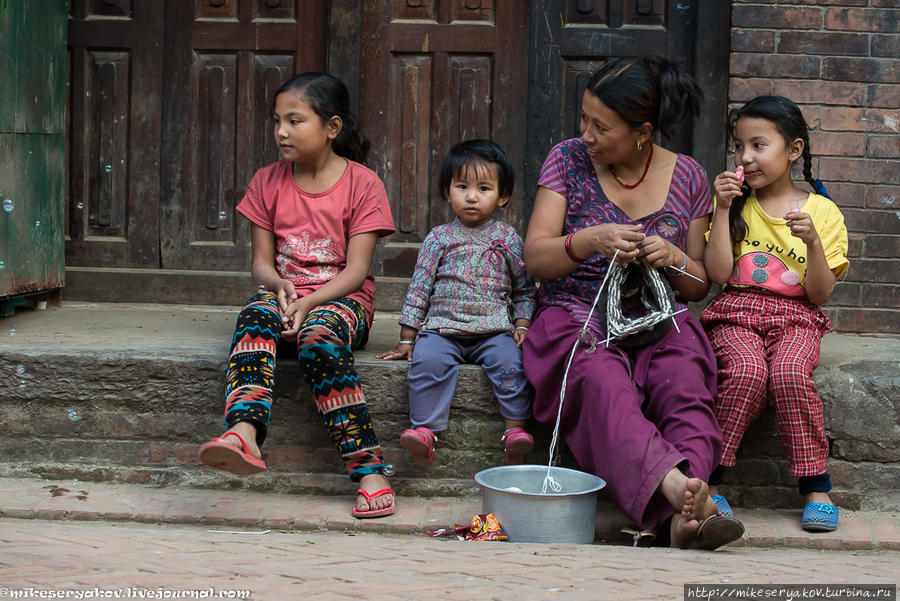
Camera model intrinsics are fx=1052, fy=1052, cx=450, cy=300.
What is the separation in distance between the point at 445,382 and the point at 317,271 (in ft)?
2.10

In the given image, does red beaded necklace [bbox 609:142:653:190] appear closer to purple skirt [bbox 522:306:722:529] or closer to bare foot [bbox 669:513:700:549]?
purple skirt [bbox 522:306:722:529]

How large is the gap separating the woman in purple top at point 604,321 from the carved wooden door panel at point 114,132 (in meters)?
2.26

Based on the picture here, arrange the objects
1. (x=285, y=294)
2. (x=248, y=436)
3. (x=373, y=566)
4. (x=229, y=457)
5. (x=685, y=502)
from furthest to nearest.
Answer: (x=285, y=294)
(x=248, y=436)
(x=229, y=457)
(x=685, y=502)
(x=373, y=566)

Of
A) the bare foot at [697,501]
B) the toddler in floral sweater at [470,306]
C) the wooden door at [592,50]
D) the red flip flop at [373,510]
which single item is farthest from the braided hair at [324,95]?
the bare foot at [697,501]

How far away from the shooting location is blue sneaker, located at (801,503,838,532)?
340 cm

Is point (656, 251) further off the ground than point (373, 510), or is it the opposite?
point (656, 251)

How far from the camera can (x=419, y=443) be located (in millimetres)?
3424

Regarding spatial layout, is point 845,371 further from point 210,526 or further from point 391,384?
point 210,526

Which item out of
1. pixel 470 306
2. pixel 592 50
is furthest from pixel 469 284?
pixel 592 50

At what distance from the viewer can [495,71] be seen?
4926 mm

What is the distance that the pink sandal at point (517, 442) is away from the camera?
3.50 metres

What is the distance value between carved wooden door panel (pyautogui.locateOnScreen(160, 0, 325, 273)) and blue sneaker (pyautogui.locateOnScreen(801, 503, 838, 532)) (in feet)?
9.31

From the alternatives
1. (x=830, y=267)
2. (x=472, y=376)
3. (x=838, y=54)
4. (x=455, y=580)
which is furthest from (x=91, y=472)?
(x=838, y=54)

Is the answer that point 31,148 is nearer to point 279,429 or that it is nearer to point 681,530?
Result: point 279,429
